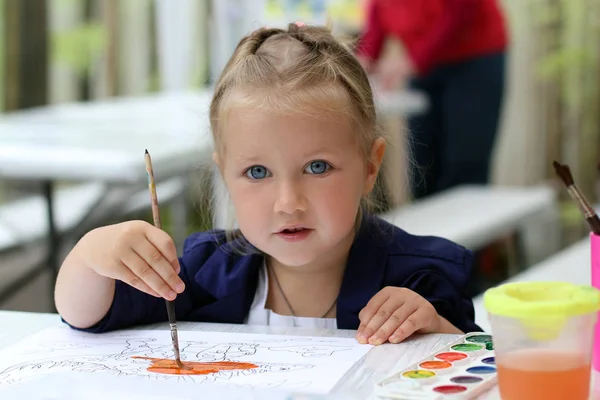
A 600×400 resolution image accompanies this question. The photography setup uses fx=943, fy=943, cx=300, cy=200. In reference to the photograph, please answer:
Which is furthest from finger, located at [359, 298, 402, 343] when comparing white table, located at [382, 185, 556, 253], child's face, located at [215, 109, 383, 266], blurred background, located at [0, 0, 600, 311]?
white table, located at [382, 185, 556, 253]

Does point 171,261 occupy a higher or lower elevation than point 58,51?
lower

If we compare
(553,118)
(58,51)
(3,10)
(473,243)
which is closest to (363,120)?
(473,243)

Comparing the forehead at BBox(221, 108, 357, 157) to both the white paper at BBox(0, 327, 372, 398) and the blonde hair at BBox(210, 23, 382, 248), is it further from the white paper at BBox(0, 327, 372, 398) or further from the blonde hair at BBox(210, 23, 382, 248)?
the white paper at BBox(0, 327, 372, 398)

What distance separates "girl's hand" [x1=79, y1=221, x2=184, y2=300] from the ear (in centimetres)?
32

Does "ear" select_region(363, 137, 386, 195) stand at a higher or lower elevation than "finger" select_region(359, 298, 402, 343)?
higher

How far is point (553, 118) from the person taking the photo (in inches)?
193

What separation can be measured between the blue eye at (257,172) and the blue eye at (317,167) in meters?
0.05

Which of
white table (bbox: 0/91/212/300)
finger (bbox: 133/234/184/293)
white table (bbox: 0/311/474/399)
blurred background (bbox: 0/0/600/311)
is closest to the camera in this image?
white table (bbox: 0/311/474/399)

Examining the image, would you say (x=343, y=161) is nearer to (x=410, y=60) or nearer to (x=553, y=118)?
(x=410, y=60)

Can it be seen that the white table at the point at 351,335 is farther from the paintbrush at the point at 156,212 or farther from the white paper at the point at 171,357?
the paintbrush at the point at 156,212

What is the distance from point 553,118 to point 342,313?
3948mm

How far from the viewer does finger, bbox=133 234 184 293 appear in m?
1.03

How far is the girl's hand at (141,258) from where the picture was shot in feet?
3.38

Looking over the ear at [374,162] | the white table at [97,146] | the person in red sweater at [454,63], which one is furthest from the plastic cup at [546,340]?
the person in red sweater at [454,63]
